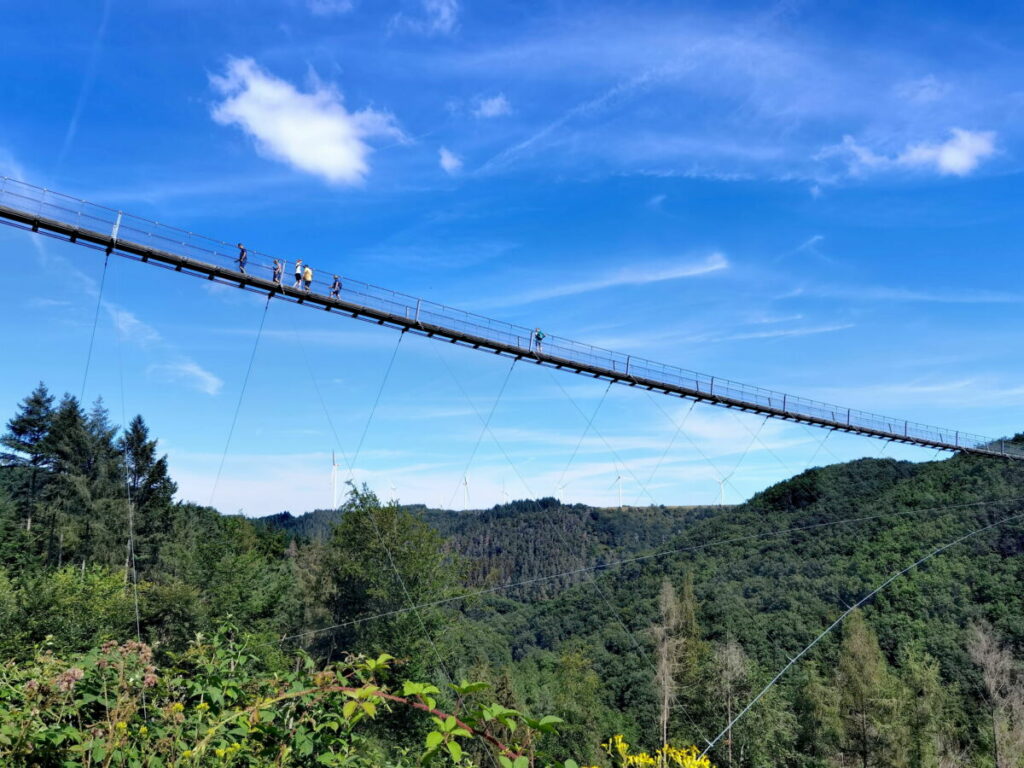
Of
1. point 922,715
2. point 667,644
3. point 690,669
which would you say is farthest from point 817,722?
point 690,669

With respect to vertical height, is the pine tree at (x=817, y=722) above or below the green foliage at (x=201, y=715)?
below

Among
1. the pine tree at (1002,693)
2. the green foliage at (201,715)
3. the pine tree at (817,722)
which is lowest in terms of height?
the pine tree at (817,722)

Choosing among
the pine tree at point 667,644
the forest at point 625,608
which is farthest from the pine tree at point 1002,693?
the pine tree at point 667,644

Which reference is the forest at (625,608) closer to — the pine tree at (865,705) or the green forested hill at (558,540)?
the pine tree at (865,705)

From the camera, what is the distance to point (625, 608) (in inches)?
3061

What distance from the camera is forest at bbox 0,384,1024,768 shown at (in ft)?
103

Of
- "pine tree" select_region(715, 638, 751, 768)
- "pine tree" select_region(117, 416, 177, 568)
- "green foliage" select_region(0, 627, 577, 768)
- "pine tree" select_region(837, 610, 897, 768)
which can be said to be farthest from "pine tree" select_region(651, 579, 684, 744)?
"green foliage" select_region(0, 627, 577, 768)

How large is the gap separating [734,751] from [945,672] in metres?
21.2

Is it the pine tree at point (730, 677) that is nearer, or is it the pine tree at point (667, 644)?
the pine tree at point (730, 677)

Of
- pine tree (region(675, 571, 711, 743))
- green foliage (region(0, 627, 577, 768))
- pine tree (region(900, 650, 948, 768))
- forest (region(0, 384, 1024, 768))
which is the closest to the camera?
green foliage (region(0, 627, 577, 768))

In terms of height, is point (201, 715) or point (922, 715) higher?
point (201, 715)

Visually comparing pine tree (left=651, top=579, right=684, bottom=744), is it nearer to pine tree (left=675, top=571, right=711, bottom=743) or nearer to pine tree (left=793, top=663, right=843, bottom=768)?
pine tree (left=675, top=571, right=711, bottom=743)

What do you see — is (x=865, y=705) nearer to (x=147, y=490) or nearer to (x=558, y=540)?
(x=147, y=490)

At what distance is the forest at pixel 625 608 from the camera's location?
31422 millimetres
